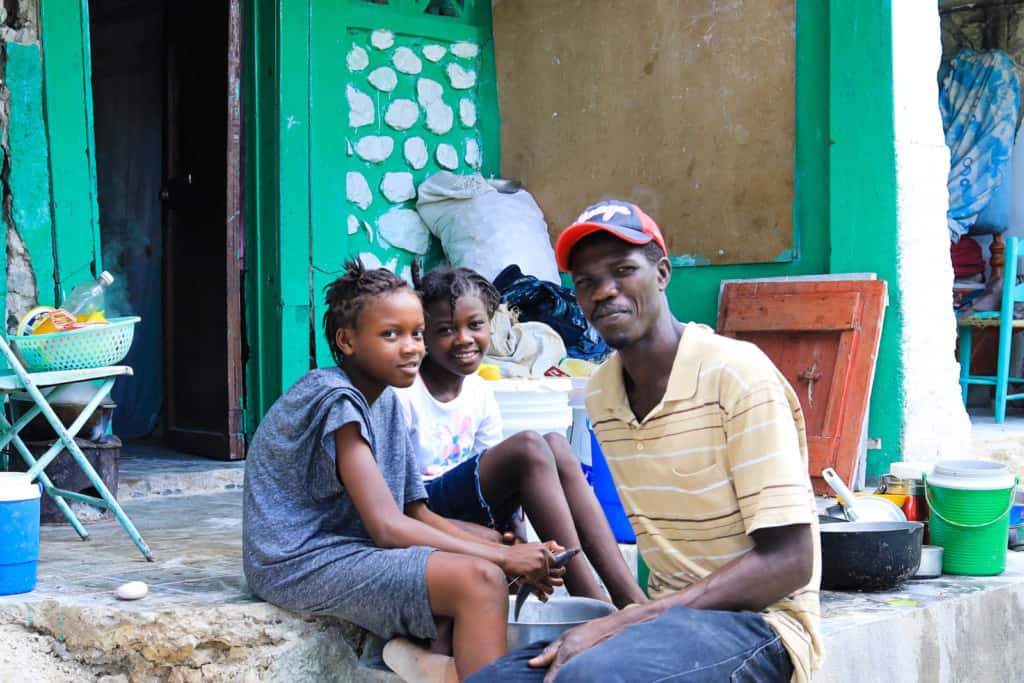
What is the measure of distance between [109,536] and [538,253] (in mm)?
3103

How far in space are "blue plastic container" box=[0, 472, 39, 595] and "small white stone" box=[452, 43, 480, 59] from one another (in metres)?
4.30

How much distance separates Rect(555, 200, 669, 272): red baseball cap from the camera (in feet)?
7.31

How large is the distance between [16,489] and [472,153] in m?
4.22

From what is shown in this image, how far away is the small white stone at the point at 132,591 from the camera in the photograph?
3.15m

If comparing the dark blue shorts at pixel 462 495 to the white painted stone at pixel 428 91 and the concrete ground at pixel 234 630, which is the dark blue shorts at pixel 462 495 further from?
the white painted stone at pixel 428 91

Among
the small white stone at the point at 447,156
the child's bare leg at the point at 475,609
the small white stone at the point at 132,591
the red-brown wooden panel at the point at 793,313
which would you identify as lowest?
the small white stone at the point at 132,591

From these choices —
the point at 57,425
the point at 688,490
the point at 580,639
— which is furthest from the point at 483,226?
the point at 580,639

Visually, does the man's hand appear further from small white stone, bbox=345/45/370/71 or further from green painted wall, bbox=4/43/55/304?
small white stone, bbox=345/45/370/71

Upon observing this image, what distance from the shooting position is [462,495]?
3352mm

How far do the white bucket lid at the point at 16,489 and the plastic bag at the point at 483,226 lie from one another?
3289 millimetres

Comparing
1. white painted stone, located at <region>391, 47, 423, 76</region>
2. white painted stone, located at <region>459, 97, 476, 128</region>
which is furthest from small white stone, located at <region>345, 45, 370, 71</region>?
white painted stone, located at <region>459, 97, 476, 128</region>

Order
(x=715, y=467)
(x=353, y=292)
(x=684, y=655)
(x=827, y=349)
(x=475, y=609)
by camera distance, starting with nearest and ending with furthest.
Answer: (x=684, y=655) → (x=715, y=467) → (x=475, y=609) → (x=353, y=292) → (x=827, y=349)

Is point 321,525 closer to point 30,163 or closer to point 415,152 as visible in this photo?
point 30,163

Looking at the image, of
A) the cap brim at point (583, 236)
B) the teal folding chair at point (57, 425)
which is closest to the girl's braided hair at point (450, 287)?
the cap brim at point (583, 236)
